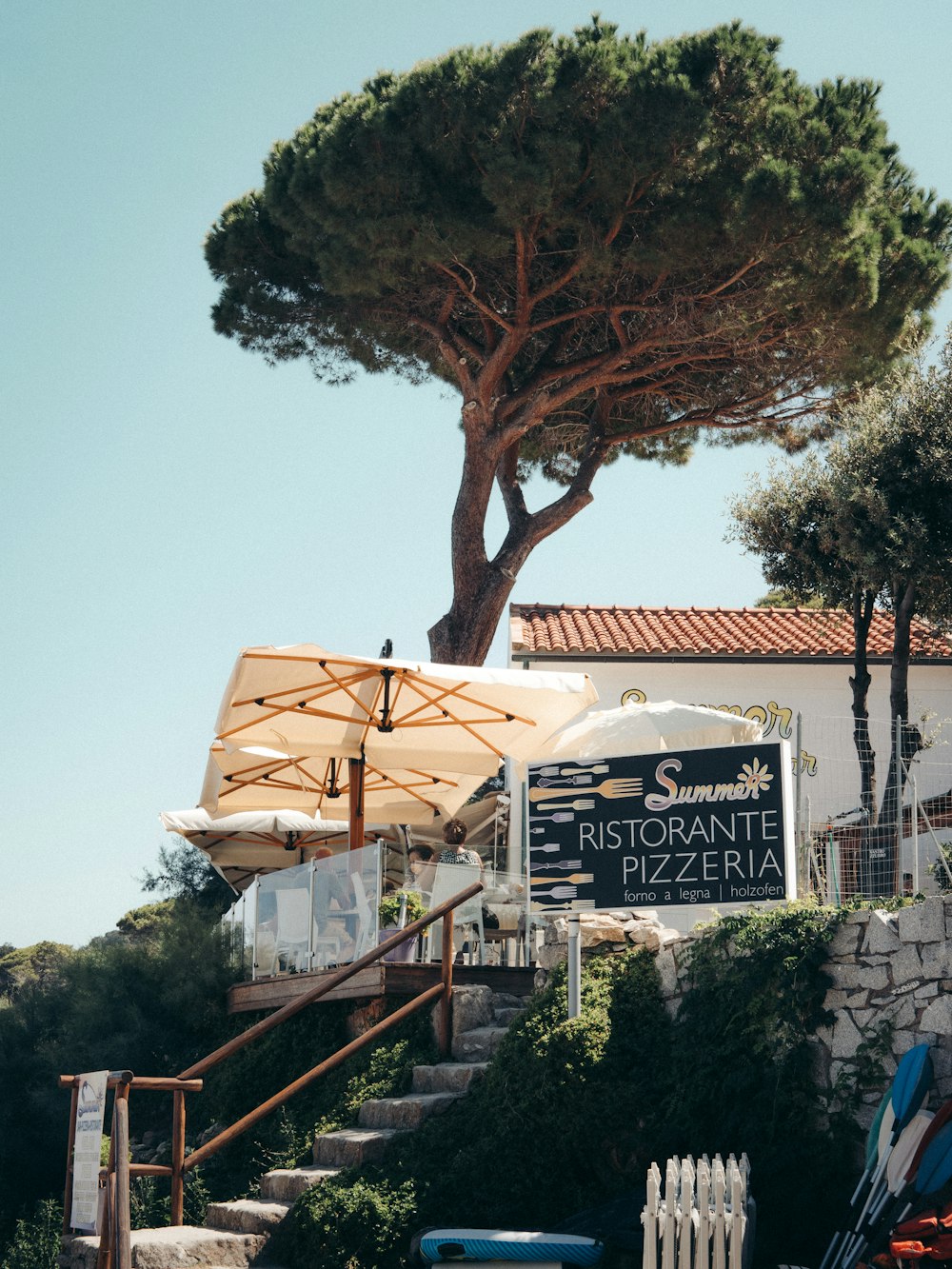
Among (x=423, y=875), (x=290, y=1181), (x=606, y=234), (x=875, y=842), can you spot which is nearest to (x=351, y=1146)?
(x=290, y=1181)

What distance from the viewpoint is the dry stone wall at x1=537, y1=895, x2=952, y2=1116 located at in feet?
22.7

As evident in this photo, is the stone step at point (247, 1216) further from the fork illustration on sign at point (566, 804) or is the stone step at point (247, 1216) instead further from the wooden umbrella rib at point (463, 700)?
the wooden umbrella rib at point (463, 700)

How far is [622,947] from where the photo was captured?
29.9ft

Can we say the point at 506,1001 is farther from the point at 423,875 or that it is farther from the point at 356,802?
the point at 356,802

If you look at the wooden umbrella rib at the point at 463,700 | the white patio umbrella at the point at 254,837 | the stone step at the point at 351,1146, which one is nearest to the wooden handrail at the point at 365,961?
the stone step at the point at 351,1146

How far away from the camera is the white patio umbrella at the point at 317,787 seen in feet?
40.0

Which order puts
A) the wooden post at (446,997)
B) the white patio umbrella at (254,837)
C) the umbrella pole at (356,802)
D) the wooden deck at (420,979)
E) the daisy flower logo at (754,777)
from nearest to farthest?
the daisy flower logo at (754,777)
the wooden post at (446,997)
the wooden deck at (420,979)
the umbrella pole at (356,802)
the white patio umbrella at (254,837)

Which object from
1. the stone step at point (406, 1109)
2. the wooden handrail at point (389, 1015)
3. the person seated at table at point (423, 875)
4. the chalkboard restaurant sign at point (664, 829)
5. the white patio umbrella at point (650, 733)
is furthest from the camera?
the white patio umbrella at point (650, 733)

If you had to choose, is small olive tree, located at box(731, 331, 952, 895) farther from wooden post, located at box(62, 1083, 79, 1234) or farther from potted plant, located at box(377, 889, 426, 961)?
wooden post, located at box(62, 1083, 79, 1234)

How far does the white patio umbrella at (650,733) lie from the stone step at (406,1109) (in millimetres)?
3577

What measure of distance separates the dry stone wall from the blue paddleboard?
5.61 ft

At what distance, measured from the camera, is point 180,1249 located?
754 cm

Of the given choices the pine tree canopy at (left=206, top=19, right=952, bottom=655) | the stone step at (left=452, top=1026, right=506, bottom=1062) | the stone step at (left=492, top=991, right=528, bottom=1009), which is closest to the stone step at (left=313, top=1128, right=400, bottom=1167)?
the stone step at (left=452, top=1026, right=506, bottom=1062)

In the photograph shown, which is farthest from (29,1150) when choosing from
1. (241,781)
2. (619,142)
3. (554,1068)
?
(619,142)
